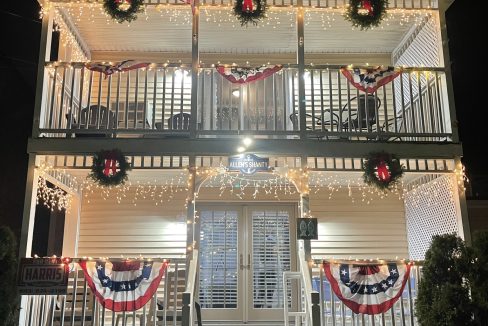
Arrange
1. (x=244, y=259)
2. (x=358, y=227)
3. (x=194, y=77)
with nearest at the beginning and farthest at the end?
1. (x=194, y=77)
2. (x=244, y=259)
3. (x=358, y=227)

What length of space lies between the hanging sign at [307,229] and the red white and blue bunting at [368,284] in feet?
1.95

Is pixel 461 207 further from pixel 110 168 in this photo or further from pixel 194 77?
pixel 110 168

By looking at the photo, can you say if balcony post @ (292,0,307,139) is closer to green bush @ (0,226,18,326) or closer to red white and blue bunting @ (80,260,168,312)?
red white and blue bunting @ (80,260,168,312)

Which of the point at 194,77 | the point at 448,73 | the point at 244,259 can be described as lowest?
the point at 244,259

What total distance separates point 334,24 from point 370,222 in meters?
4.13

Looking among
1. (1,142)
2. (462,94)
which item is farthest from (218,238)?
(462,94)

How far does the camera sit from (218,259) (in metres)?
10.6

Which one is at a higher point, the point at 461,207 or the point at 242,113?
the point at 242,113

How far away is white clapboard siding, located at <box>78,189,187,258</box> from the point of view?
1061 cm

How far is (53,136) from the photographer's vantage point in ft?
29.0

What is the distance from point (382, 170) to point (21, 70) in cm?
1303

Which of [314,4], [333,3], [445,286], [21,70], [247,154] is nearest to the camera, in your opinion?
[445,286]

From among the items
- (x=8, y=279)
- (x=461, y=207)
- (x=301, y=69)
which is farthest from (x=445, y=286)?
(x=8, y=279)

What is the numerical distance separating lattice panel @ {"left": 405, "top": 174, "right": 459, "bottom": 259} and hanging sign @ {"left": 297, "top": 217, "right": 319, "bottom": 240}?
8.07ft
